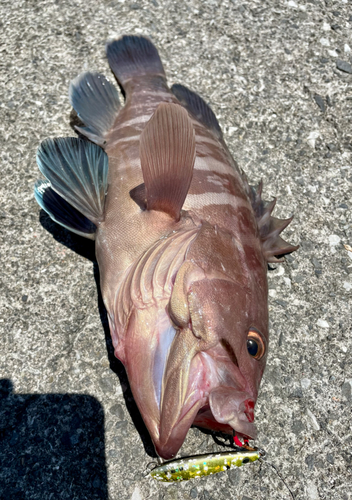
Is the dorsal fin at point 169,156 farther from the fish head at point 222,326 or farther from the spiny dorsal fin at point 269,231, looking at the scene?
the spiny dorsal fin at point 269,231

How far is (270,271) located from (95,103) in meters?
1.55

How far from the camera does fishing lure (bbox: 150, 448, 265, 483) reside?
6.38 feet

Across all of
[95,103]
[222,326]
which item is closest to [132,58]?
[95,103]

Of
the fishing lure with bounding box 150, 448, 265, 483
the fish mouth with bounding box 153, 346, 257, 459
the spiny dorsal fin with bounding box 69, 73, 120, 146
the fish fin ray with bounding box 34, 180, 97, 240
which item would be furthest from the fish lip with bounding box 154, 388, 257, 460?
the spiny dorsal fin with bounding box 69, 73, 120, 146

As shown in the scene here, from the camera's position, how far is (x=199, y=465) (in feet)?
6.46

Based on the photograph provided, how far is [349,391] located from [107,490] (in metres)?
1.36

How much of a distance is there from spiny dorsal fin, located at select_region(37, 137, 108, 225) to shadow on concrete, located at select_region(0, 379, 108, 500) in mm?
944

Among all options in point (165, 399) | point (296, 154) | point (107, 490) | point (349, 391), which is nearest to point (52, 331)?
point (107, 490)

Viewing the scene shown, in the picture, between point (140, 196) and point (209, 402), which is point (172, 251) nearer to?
point (140, 196)

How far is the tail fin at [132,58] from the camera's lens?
10.1 ft

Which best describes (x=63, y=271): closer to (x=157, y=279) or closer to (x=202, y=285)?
(x=157, y=279)

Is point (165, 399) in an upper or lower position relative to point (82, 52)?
lower

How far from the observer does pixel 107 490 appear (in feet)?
6.65

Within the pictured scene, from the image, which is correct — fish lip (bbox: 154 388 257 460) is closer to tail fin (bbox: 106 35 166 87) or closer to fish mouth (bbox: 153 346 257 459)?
fish mouth (bbox: 153 346 257 459)
